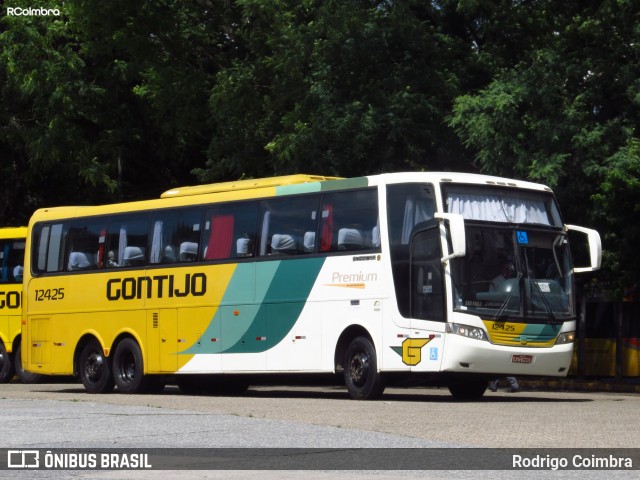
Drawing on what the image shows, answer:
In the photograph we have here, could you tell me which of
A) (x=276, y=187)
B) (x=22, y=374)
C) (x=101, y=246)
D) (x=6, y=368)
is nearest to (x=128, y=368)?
(x=101, y=246)

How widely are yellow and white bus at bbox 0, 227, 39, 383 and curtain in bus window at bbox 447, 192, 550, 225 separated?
45.6 ft

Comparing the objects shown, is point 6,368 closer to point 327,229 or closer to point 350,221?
point 327,229

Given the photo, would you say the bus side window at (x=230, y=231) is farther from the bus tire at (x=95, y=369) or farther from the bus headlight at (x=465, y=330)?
the bus headlight at (x=465, y=330)

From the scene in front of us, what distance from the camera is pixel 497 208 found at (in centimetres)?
2181

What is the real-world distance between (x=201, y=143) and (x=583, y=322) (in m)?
11.6

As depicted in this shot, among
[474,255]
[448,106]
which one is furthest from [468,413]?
[448,106]

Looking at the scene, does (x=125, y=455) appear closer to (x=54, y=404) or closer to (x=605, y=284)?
(x=54, y=404)

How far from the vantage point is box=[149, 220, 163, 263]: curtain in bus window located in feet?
83.4

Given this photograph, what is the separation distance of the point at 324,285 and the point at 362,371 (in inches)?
62.9

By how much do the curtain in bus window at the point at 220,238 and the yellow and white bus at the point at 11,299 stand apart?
9.19 metres

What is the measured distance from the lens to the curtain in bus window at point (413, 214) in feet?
70.0

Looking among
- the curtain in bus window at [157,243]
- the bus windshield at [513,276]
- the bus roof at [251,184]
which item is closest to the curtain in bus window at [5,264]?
the bus roof at [251,184]

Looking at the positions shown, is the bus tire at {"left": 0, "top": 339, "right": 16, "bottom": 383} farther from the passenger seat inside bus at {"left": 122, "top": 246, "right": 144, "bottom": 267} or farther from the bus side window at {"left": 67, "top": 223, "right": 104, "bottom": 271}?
the passenger seat inside bus at {"left": 122, "top": 246, "right": 144, "bottom": 267}

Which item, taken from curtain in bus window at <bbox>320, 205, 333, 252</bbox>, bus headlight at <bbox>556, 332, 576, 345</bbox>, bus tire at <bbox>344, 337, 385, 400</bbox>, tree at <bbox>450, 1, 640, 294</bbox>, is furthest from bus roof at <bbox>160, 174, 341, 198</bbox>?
tree at <bbox>450, 1, 640, 294</bbox>
